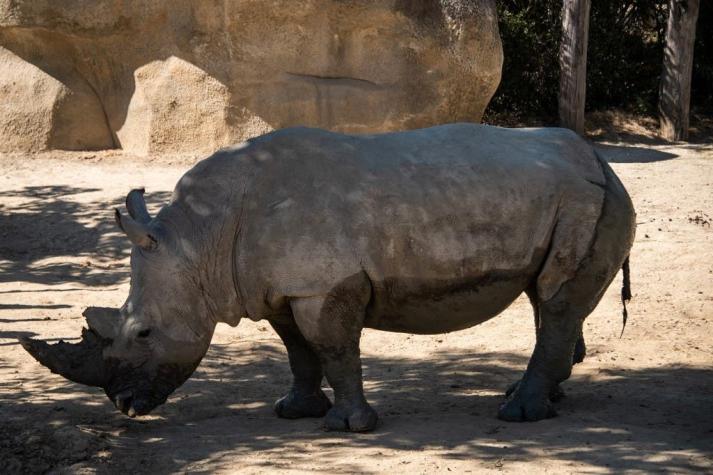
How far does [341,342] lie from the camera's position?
623 cm

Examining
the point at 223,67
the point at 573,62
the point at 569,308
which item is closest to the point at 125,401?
the point at 569,308

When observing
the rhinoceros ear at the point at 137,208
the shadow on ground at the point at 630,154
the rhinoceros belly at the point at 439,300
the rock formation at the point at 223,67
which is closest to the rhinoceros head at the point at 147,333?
the rhinoceros ear at the point at 137,208

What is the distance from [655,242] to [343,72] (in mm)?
5373

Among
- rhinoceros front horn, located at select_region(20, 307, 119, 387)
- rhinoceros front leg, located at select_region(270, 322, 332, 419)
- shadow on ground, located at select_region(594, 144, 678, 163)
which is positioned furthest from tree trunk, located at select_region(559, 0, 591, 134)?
rhinoceros front horn, located at select_region(20, 307, 119, 387)

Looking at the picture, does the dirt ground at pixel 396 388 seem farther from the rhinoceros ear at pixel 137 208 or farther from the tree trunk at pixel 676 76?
the tree trunk at pixel 676 76

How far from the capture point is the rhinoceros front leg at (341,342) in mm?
6137

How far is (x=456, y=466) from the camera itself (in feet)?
18.2

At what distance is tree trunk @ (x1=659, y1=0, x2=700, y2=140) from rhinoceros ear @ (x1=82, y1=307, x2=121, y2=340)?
13.5 meters

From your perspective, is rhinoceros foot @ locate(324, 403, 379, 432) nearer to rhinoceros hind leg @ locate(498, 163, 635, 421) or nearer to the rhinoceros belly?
the rhinoceros belly

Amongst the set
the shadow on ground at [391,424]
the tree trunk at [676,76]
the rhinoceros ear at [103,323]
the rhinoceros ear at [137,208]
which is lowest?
the shadow on ground at [391,424]

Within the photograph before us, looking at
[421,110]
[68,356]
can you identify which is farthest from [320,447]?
[421,110]

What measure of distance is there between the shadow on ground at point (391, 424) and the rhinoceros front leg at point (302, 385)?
0.10 m

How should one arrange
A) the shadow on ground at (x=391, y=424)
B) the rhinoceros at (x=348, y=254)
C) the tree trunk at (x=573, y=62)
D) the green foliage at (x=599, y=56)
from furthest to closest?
the green foliage at (x=599, y=56), the tree trunk at (x=573, y=62), the rhinoceros at (x=348, y=254), the shadow on ground at (x=391, y=424)

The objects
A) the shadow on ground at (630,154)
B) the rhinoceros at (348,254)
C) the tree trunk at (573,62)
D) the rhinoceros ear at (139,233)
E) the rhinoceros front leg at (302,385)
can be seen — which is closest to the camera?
the rhinoceros ear at (139,233)
